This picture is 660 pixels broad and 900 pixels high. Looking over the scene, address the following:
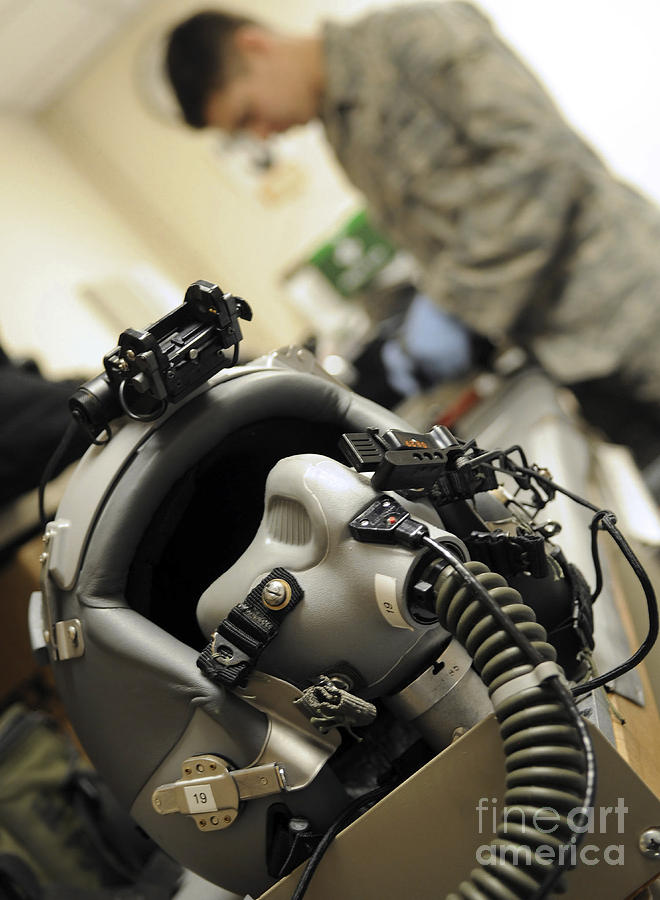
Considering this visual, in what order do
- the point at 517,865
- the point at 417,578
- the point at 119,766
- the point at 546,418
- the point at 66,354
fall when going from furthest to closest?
the point at 66,354
the point at 546,418
the point at 119,766
the point at 417,578
the point at 517,865

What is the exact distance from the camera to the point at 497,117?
1.74 meters

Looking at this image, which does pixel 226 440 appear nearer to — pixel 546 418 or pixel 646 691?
pixel 646 691

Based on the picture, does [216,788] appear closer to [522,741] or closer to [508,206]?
[522,741]

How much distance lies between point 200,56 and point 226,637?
2588 mm

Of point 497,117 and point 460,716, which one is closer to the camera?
point 460,716

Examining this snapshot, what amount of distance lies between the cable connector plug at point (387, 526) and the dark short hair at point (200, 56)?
2.42 m

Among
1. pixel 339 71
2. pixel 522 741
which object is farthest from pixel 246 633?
pixel 339 71

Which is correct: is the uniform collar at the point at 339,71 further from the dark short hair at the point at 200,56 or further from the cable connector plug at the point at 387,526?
the cable connector plug at the point at 387,526

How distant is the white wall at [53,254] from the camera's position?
238 centimetres

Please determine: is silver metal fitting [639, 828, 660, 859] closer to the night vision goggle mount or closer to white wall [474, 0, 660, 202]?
the night vision goggle mount

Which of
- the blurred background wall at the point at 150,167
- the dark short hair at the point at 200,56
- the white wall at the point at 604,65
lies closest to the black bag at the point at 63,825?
the blurred background wall at the point at 150,167

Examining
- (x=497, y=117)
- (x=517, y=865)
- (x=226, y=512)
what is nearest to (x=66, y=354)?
(x=497, y=117)

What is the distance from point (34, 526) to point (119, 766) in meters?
0.72

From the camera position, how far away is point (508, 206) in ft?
5.63
